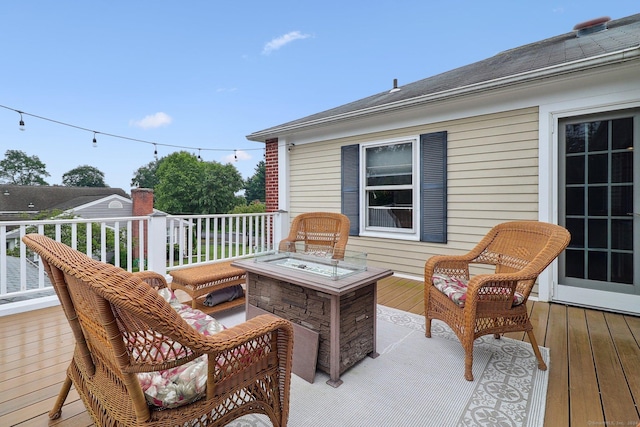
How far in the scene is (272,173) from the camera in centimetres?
614

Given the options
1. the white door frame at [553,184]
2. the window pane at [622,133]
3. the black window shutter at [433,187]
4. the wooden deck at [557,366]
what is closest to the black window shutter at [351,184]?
the black window shutter at [433,187]

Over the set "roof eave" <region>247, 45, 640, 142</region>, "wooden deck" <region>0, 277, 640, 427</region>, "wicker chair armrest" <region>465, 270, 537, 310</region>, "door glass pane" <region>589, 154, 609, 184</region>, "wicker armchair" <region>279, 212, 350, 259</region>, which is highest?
"roof eave" <region>247, 45, 640, 142</region>

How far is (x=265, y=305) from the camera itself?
2.46 m

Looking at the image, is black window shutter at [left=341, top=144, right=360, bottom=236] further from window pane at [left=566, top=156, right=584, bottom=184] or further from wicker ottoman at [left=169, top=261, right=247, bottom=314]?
window pane at [left=566, top=156, right=584, bottom=184]

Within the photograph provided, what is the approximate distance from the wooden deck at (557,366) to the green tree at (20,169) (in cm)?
3618

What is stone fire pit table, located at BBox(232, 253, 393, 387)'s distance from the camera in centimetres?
197

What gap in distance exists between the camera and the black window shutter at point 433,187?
4.14m

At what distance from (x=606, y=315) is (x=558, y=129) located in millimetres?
2085

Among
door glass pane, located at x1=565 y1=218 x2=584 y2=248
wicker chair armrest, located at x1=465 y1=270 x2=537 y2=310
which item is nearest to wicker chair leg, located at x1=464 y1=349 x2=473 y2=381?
wicker chair armrest, located at x1=465 y1=270 x2=537 y2=310

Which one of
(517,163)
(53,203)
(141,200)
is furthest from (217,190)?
(517,163)

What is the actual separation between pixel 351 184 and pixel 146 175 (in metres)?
43.3

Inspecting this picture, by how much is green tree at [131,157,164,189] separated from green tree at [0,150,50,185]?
1072 centimetres

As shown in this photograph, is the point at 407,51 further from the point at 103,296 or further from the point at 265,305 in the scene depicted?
the point at 103,296

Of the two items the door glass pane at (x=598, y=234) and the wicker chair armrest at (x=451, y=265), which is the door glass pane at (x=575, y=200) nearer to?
the door glass pane at (x=598, y=234)
